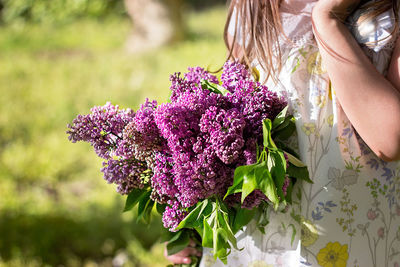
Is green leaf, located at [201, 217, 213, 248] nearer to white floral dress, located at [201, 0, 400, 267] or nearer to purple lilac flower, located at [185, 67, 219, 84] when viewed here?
white floral dress, located at [201, 0, 400, 267]

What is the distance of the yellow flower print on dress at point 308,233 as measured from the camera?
47.3 inches

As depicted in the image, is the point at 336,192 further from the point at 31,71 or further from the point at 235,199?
the point at 31,71

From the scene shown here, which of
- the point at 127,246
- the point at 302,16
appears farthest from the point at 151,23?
the point at 302,16

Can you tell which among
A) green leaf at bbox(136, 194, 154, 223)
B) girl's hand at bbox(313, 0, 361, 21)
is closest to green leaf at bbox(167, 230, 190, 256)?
green leaf at bbox(136, 194, 154, 223)

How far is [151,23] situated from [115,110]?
661cm

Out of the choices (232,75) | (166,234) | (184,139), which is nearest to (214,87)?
(232,75)

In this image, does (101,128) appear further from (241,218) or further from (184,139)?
(241,218)

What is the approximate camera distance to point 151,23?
7.55m

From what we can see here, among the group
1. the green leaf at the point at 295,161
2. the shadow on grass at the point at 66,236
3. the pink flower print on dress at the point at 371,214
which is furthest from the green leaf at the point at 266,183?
the shadow on grass at the point at 66,236

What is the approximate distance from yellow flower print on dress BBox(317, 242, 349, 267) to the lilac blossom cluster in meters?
0.26

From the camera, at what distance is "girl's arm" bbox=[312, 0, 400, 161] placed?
1.08 metres

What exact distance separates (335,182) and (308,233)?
0.15 metres

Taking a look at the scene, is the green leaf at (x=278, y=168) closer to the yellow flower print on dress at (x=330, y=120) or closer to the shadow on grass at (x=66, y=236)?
the yellow flower print on dress at (x=330, y=120)

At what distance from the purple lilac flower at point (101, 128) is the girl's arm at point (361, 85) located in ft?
1.75
